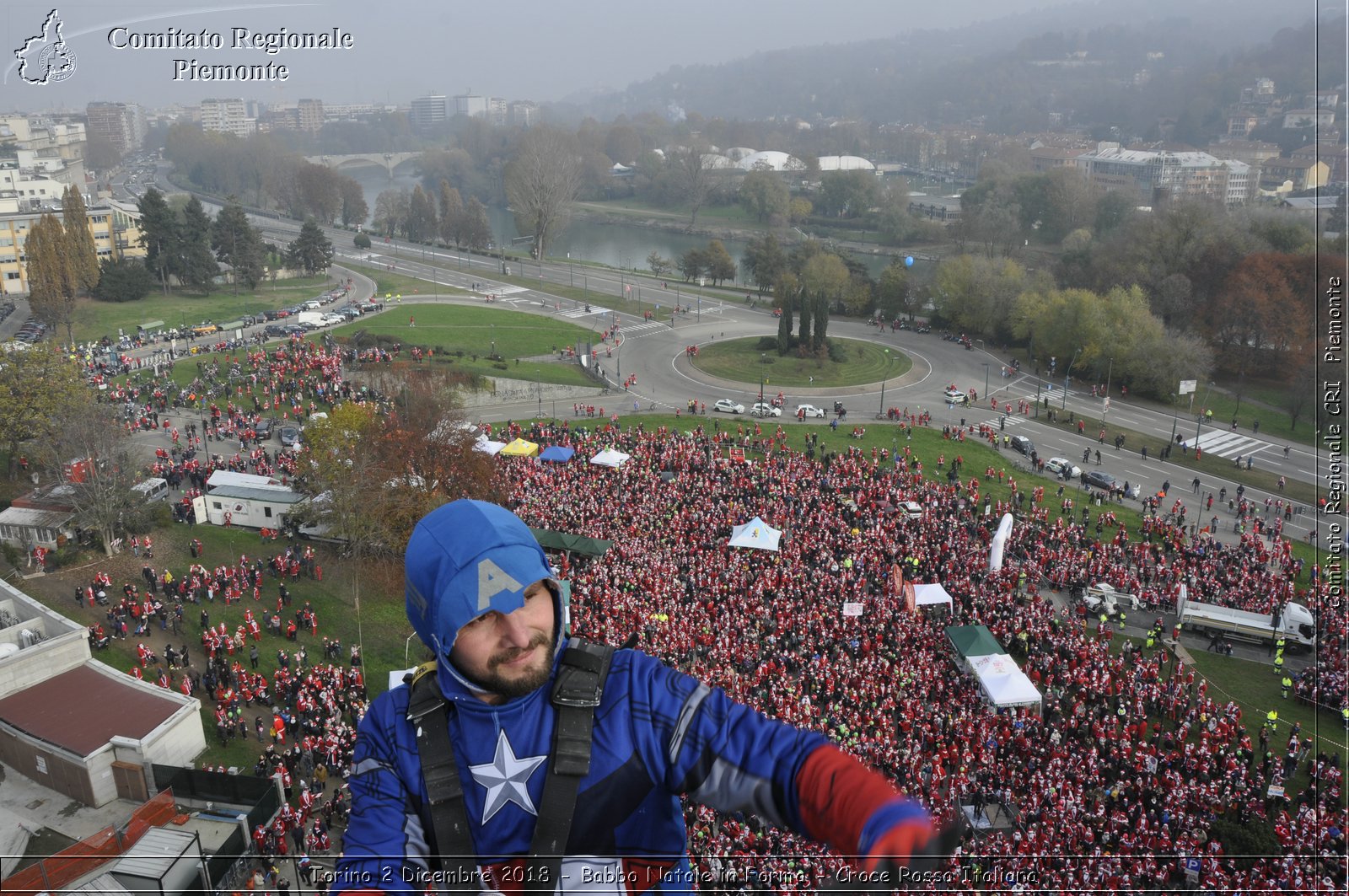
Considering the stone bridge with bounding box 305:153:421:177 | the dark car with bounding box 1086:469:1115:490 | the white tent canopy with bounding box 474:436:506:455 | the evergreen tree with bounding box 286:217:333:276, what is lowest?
the dark car with bounding box 1086:469:1115:490

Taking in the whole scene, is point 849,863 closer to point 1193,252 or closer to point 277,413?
point 277,413

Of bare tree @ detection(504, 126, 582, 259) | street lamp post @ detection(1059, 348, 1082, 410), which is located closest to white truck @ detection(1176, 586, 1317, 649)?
street lamp post @ detection(1059, 348, 1082, 410)

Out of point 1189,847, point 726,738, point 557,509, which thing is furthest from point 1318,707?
point 726,738

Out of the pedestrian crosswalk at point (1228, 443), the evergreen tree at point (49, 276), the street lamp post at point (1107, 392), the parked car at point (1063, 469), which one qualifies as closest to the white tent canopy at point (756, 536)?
the parked car at point (1063, 469)

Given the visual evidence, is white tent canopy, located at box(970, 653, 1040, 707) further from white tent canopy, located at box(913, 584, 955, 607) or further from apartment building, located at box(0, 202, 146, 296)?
apartment building, located at box(0, 202, 146, 296)

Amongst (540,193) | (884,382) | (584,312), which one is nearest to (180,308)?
(584,312)

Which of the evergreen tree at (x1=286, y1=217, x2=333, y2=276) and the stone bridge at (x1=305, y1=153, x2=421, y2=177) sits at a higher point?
the stone bridge at (x1=305, y1=153, x2=421, y2=177)

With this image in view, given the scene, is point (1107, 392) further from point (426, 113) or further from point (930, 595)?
point (426, 113)
